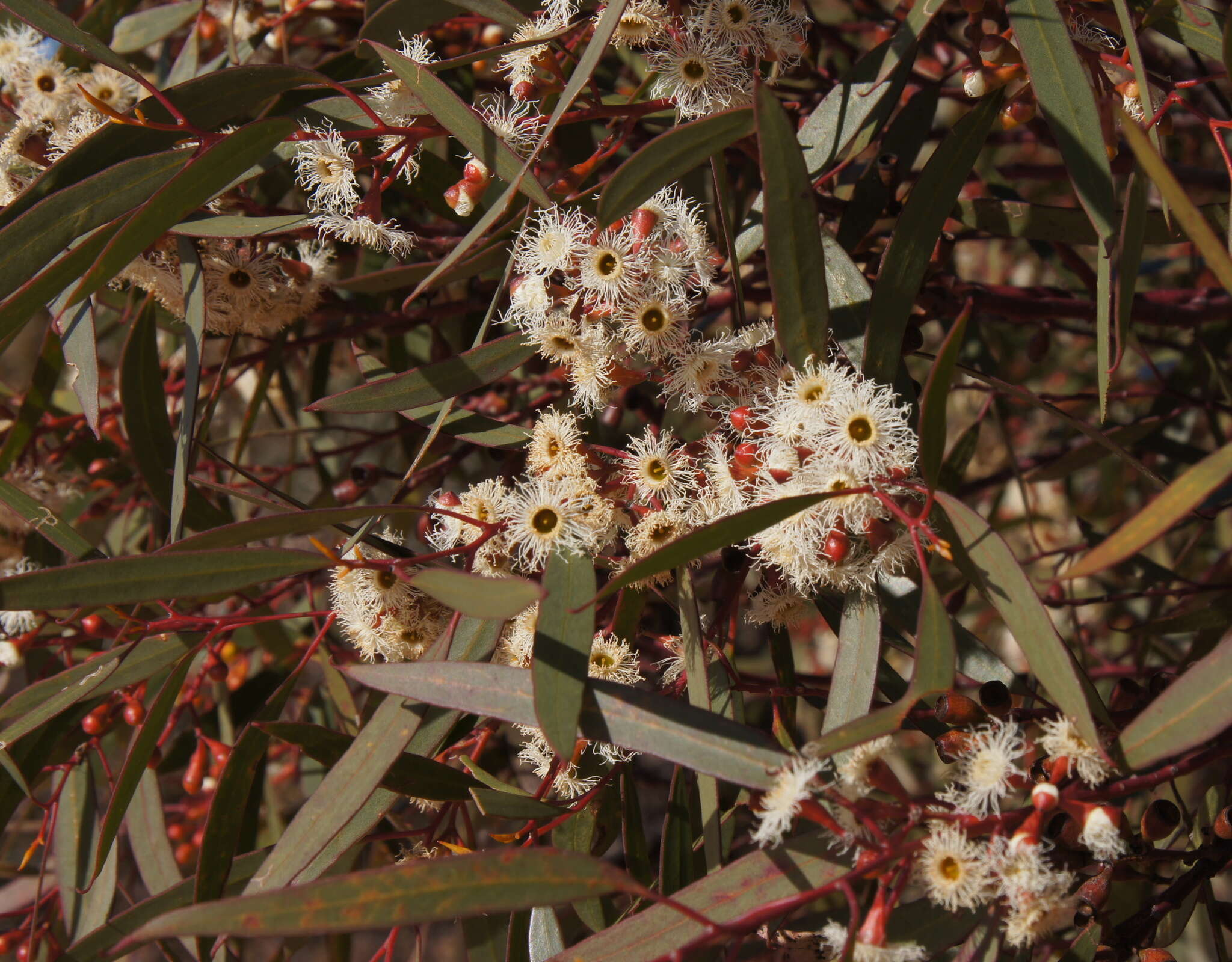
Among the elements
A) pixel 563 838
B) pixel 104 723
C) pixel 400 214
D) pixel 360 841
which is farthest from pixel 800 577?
pixel 400 214

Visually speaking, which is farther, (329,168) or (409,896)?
(329,168)

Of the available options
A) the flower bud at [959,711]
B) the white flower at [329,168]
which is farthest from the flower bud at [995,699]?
the white flower at [329,168]

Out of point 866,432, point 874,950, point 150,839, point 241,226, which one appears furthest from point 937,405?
point 150,839

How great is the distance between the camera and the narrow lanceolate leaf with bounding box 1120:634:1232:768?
0.97 m

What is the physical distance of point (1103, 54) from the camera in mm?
1333

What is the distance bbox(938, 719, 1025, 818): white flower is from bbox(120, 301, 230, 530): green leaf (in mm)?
1265

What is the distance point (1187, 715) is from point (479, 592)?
750mm

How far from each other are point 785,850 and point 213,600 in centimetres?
83

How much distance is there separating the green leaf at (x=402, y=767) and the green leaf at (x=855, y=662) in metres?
0.40

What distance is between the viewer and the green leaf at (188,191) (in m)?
1.17

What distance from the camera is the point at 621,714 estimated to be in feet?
3.52

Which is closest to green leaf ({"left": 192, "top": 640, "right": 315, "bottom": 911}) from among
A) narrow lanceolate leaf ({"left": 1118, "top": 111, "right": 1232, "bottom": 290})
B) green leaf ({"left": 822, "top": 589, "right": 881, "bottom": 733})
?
green leaf ({"left": 822, "top": 589, "right": 881, "bottom": 733})

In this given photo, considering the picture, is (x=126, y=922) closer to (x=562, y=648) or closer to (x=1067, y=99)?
(x=562, y=648)

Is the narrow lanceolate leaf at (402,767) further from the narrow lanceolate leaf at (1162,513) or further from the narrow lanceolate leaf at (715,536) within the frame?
the narrow lanceolate leaf at (1162,513)
